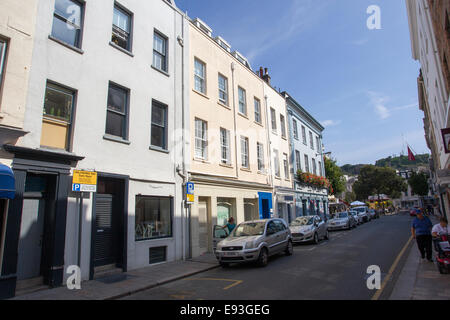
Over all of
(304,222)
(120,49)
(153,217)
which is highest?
(120,49)

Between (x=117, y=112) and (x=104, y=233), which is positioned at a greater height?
(x=117, y=112)

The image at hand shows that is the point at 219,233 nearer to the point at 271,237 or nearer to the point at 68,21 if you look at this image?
the point at 271,237

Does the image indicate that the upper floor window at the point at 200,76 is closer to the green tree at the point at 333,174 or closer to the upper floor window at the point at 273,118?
the upper floor window at the point at 273,118

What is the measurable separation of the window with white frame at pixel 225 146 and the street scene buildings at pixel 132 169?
78 millimetres

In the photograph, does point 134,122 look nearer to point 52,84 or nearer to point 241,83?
point 52,84

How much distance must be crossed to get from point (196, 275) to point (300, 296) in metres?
4.23

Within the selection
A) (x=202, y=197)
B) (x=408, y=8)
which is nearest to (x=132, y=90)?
(x=202, y=197)

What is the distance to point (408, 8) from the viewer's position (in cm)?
1623

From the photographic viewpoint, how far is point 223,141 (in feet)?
53.4

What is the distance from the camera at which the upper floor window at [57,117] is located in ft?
26.7

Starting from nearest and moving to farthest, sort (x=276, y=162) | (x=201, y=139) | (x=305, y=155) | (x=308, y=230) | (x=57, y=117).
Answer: (x=57, y=117)
(x=201, y=139)
(x=308, y=230)
(x=276, y=162)
(x=305, y=155)

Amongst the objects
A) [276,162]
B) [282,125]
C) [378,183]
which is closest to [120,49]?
[276,162]

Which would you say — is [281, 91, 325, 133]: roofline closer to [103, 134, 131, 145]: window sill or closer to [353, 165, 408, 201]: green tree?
[103, 134, 131, 145]: window sill

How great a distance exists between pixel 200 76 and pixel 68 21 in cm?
728
